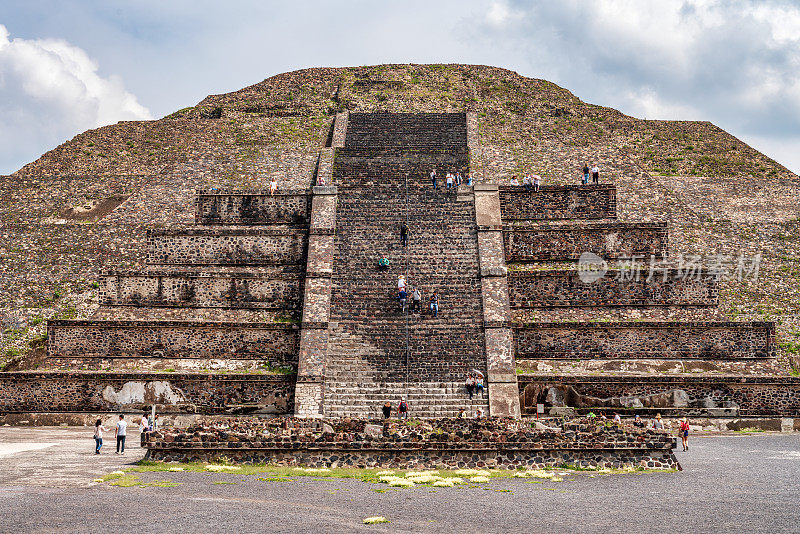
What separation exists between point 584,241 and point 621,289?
92.1 inches

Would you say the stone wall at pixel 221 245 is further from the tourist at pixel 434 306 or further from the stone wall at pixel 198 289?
the tourist at pixel 434 306

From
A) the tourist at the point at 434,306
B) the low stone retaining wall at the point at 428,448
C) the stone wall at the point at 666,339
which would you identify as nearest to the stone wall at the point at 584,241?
the stone wall at the point at 666,339

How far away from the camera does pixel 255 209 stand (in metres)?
27.1

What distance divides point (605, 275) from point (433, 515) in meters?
14.3

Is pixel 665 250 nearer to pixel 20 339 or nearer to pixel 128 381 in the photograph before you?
pixel 128 381

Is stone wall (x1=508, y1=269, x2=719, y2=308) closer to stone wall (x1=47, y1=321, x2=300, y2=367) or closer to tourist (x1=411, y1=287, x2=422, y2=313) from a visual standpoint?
tourist (x1=411, y1=287, x2=422, y2=313)

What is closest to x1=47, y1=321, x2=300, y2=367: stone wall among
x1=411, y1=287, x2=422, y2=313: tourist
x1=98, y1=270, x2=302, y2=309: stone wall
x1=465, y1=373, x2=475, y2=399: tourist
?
x1=98, y1=270, x2=302, y2=309: stone wall

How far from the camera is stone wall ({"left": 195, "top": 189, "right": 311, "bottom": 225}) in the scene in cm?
2703

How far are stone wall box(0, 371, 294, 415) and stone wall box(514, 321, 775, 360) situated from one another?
7328 millimetres

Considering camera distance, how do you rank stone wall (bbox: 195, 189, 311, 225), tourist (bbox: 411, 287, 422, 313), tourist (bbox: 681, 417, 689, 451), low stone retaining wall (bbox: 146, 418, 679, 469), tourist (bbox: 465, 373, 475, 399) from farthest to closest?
stone wall (bbox: 195, 189, 311, 225) < tourist (bbox: 411, 287, 422, 313) < tourist (bbox: 465, 373, 475, 399) < tourist (bbox: 681, 417, 689, 451) < low stone retaining wall (bbox: 146, 418, 679, 469)

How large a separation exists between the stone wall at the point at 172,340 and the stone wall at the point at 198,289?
1604 millimetres

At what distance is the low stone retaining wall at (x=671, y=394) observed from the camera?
2041cm

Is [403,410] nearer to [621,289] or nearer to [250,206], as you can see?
[621,289]

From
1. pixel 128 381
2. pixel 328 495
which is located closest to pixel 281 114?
pixel 128 381
